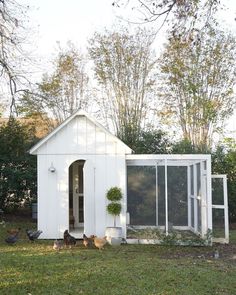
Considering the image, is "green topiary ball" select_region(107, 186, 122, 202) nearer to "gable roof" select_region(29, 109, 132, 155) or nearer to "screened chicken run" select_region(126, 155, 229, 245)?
"screened chicken run" select_region(126, 155, 229, 245)

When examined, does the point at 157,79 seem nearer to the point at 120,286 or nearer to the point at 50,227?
the point at 50,227

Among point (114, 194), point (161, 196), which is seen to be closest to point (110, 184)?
point (114, 194)

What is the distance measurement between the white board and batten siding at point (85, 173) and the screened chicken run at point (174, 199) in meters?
0.58

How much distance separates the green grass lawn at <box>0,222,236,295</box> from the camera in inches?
311

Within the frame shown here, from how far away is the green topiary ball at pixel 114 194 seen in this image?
44.9 ft

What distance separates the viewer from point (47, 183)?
561 inches

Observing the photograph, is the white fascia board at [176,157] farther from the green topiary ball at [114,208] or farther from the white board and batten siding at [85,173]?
the green topiary ball at [114,208]

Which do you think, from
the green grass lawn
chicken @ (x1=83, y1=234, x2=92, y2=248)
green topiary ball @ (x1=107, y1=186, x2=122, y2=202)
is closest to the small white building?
green topiary ball @ (x1=107, y1=186, x2=122, y2=202)

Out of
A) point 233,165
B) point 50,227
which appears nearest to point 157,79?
point 233,165

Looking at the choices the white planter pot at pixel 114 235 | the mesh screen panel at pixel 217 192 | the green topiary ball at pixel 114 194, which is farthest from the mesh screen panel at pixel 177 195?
the white planter pot at pixel 114 235

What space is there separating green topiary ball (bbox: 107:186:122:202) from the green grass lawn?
1.83 metres

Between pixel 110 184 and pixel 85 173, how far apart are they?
827 mm

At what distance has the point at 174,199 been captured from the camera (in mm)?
14125

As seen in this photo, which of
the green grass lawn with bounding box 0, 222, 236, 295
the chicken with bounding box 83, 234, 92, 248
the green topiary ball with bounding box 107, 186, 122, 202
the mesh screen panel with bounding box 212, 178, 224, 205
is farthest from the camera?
the mesh screen panel with bounding box 212, 178, 224, 205
